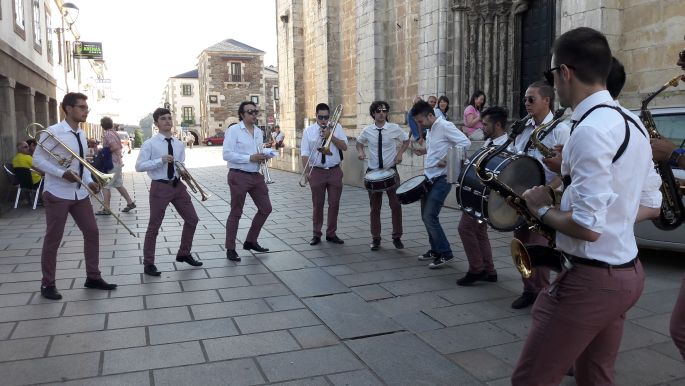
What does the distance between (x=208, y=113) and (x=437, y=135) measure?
57.8 m

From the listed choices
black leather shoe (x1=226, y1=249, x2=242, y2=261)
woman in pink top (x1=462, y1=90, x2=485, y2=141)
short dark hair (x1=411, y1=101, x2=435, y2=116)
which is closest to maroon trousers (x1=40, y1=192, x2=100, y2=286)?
black leather shoe (x1=226, y1=249, x2=242, y2=261)

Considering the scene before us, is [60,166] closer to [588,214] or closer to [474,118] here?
[588,214]

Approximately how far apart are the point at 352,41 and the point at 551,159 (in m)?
13.9

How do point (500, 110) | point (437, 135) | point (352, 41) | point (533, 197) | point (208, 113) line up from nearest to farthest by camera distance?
point (533, 197) < point (500, 110) < point (437, 135) < point (352, 41) < point (208, 113)

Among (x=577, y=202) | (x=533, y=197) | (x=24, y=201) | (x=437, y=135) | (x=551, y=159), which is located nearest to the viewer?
(x=577, y=202)

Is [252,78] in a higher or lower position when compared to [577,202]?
Answer: higher

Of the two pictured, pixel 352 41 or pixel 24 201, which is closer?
pixel 24 201

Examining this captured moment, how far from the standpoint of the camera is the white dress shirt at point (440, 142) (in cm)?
617

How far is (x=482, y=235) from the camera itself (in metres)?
5.58

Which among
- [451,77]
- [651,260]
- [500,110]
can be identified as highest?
[451,77]

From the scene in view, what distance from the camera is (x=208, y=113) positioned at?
2414 inches

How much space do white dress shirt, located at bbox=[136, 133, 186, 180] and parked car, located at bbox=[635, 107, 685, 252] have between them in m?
5.02

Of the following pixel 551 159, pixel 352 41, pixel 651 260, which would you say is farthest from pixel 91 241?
pixel 352 41

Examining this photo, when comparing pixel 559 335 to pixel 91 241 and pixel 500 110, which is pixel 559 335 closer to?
pixel 500 110
